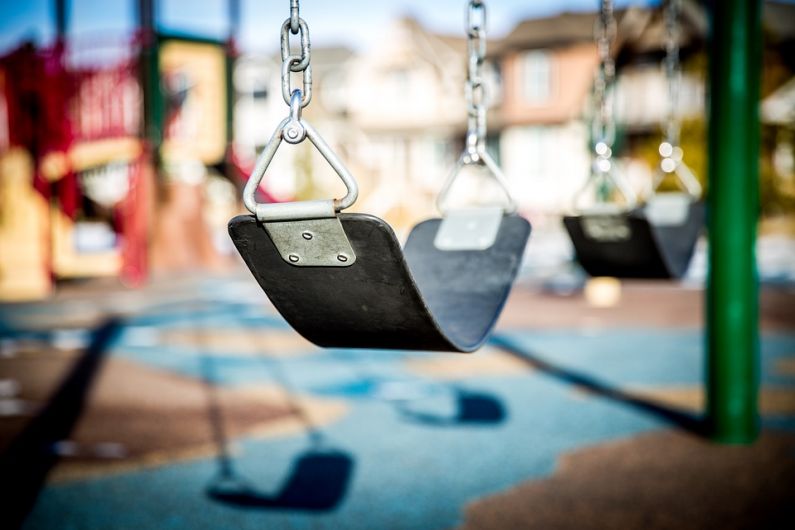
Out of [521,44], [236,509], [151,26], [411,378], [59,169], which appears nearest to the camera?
[236,509]

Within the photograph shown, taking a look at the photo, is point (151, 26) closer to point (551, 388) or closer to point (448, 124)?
point (551, 388)

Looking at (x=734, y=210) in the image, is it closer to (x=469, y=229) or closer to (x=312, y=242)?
(x=469, y=229)

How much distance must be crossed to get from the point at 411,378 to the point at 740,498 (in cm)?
256

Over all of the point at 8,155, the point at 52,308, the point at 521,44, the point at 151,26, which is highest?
the point at 521,44

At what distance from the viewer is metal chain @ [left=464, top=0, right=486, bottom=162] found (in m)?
1.94

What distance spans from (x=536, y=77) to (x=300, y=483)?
26.5 metres

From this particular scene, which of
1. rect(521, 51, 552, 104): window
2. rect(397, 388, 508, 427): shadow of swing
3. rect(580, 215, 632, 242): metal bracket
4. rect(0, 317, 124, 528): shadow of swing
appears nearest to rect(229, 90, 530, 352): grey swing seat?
rect(580, 215, 632, 242): metal bracket

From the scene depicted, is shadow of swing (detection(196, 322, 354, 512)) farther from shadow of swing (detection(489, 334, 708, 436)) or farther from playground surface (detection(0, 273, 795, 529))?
shadow of swing (detection(489, 334, 708, 436))

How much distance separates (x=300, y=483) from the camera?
310 centimetres

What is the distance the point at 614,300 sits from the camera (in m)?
8.95

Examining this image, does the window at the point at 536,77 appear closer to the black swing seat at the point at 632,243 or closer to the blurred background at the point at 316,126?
the blurred background at the point at 316,126

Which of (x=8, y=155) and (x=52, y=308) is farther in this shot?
(x=8, y=155)

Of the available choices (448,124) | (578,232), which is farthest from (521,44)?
(578,232)

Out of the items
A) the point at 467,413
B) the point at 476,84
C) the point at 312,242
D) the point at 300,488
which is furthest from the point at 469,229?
the point at 467,413
